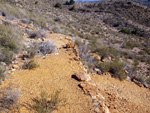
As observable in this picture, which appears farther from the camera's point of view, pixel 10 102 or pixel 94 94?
pixel 94 94

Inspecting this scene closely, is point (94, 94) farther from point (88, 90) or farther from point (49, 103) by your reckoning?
point (49, 103)

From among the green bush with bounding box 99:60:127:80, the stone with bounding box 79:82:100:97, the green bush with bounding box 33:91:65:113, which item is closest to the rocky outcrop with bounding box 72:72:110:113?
the stone with bounding box 79:82:100:97

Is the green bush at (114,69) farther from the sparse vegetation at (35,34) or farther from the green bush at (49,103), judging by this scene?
the sparse vegetation at (35,34)

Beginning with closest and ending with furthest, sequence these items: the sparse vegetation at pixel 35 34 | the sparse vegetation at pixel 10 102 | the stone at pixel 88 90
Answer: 1. the sparse vegetation at pixel 10 102
2. the stone at pixel 88 90
3. the sparse vegetation at pixel 35 34

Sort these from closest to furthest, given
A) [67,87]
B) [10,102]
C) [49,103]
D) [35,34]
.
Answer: [10,102], [49,103], [67,87], [35,34]

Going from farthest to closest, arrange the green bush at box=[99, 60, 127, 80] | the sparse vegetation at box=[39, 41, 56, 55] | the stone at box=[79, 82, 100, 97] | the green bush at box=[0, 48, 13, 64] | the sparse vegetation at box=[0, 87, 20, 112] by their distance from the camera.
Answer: the green bush at box=[99, 60, 127, 80] → the sparse vegetation at box=[39, 41, 56, 55] → the green bush at box=[0, 48, 13, 64] → the stone at box=[79, 82, 100, 97] → the sparse vegetation at box=[0, 87, 20, 112]

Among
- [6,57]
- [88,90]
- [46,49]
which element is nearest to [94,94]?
[88,90]

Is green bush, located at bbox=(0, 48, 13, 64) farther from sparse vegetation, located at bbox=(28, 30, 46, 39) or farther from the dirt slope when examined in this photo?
sparse vegetation, located at bbox=(28, 30, 46, 39)

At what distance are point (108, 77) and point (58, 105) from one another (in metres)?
3.16

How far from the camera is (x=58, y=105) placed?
7.66ft

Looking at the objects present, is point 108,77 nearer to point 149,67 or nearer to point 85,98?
point 85,98

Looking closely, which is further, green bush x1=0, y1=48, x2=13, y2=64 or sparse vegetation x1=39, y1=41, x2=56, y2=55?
sparse vegetation x1=39, y1=41, x2=56, y2=55

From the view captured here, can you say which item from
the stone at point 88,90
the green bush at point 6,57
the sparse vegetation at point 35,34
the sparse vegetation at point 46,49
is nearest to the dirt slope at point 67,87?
the stone at point 88,90

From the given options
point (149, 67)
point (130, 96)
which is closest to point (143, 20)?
point (149, 67)
